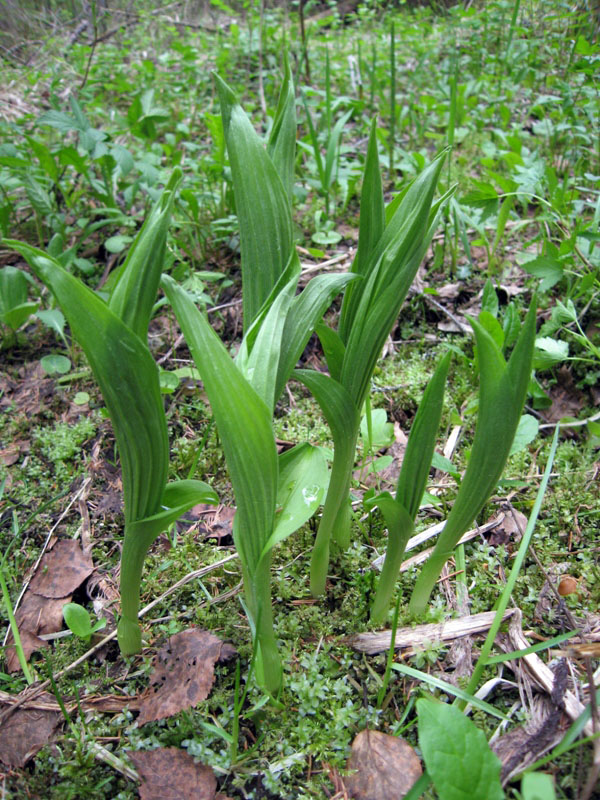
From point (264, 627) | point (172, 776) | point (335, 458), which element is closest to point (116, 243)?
point (335, 458)

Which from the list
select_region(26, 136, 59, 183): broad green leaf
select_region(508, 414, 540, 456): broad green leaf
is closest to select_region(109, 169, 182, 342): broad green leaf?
select_region(508, 414, 540, 456): broad green leaf

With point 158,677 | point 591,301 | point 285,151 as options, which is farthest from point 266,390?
point 591,301

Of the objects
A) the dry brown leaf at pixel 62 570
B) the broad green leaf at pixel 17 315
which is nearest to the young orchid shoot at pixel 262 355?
the dry brown leaf at pixel 62 570

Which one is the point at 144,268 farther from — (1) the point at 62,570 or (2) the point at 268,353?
(1) the point at 62,570

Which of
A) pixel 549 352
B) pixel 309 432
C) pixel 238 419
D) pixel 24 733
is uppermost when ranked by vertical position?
pixel 238 419

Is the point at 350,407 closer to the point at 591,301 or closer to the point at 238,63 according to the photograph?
the point at 591,301

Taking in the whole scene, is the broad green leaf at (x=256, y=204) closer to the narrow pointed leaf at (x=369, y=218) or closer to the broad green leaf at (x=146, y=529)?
the narrow pointed leaf at (x=369, y=218)
